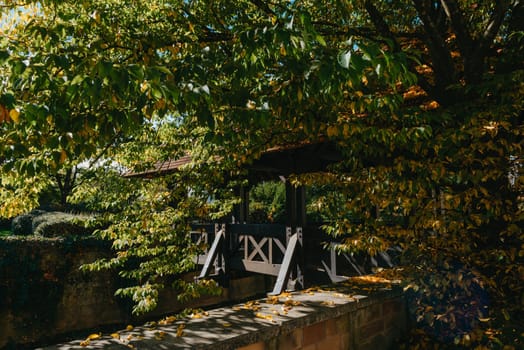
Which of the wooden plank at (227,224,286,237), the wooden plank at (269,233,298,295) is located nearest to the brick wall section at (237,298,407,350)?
the wooden plank at (269,233,298,295)

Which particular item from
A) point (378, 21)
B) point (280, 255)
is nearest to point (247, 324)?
point (378, 21)

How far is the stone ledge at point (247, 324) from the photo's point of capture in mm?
2383

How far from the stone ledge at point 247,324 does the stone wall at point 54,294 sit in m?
8.17

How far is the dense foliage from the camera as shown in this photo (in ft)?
7.38

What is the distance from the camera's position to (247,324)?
8.91ft

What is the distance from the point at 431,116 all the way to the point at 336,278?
17.4 feet

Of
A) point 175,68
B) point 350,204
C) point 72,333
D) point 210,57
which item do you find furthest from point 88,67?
point 72,333

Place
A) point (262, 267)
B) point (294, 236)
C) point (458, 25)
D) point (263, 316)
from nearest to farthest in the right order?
point (263, 316) < point (458, 25) < point (294, 236) < point (262, 267)

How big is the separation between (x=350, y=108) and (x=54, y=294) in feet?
29.8

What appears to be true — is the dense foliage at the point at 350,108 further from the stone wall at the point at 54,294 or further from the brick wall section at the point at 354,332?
the stone wall at the point at 54,294

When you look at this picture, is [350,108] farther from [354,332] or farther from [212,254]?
[212,254]

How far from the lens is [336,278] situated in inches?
314

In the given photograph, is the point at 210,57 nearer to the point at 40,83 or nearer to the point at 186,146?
the point at 40,83

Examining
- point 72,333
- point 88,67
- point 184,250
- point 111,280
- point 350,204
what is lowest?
point 72,333
